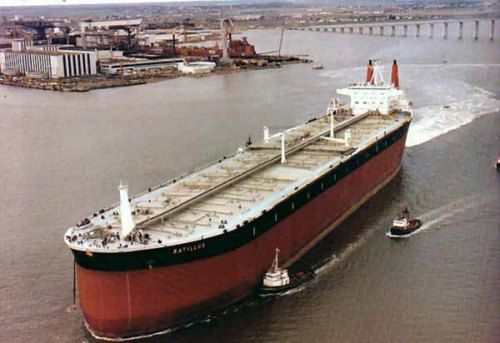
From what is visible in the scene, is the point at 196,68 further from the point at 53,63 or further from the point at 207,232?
the point at 207,232

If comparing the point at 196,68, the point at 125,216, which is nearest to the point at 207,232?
the point at 125,216

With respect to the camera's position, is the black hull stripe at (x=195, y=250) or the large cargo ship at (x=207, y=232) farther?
the large cargo ship at (x=207, y=232)

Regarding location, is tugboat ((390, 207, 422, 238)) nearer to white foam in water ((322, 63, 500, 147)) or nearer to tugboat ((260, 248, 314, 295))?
tugboat ((260, 248, 314, 295))

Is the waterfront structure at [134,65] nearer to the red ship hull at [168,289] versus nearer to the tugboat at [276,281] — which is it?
the tugboat at [276,281]

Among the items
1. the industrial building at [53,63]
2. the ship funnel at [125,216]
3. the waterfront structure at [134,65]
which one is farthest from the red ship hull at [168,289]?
the industrial building at [53,63]

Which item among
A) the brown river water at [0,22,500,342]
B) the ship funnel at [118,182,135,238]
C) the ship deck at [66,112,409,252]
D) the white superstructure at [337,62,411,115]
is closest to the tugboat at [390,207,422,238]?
the brown river water at [0,22,500,342]

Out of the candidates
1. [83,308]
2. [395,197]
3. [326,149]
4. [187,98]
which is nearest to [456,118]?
[395,197]
